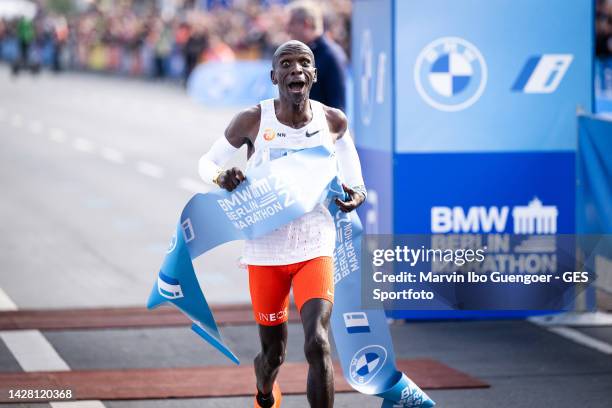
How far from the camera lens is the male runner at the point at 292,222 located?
22.8ft

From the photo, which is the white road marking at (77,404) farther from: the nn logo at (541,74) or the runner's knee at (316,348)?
the nn logo at (541,74)

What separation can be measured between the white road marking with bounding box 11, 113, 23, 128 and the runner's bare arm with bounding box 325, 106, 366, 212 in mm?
23353

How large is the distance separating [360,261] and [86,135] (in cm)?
2120

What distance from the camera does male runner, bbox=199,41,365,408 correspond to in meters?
6.96

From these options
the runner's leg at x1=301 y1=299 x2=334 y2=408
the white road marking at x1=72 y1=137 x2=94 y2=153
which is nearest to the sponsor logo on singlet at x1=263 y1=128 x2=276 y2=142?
the runner's leg at x1=301 y1=299 x2=334 y2=408

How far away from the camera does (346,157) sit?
24.0 ft

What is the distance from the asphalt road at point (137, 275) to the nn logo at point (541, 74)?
6.00 feet

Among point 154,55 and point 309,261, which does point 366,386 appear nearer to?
point 309,261

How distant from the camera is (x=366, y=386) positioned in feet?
24.1

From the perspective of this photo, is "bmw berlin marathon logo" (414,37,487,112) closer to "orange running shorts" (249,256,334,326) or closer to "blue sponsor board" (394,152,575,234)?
"blue sponsor board" (394,152,575,234)

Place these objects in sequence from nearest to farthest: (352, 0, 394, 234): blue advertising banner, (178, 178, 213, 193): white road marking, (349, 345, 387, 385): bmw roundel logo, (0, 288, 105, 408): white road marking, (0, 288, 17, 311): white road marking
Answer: (349, 345, 387, 385): bmw roundel logo
(0, 288, 105, 408): white road marking
(352, 0, 394, 234): blue advertising banner
(0, 288, 17, 311): white road marking
(178, 178, 213, 193): white road marking

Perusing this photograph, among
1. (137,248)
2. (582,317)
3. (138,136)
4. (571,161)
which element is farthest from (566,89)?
(138,136)

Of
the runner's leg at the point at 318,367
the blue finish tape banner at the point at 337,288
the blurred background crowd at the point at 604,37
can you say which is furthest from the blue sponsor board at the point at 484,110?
the blurred background crowd at the point at 604,37

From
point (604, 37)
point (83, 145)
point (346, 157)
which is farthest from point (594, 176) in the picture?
point (83, 145)
